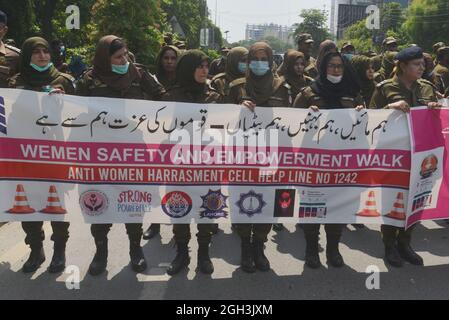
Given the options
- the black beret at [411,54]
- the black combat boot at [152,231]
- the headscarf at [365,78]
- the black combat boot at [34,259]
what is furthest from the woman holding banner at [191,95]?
the headscarf at [365,78]

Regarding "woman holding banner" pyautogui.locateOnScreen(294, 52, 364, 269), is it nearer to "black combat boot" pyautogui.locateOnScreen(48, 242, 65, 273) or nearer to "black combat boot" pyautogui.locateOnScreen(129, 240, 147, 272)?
"black combat boot" pyautogui.locateOnScreen(129, 240, 147, 272)

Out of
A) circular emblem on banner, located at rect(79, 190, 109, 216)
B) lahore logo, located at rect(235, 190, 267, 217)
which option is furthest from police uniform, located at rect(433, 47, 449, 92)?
circular emblem on banner, located at rect(79, 190, 109, 216)

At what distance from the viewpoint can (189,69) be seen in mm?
3715

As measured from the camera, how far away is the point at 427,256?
4.27 metres

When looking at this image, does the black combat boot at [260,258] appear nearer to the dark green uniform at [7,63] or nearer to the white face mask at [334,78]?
the white face mask at [334,78]

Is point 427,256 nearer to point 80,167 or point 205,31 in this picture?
point 80,167

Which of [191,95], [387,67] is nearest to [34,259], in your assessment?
[191,95]

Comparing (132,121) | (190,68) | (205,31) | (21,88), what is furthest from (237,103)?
(205,31)

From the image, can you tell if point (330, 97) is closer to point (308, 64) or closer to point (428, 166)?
point (428, 166)

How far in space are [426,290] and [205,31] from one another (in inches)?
1393

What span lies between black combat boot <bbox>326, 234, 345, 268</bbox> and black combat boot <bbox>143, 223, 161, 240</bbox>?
1833 millimetres

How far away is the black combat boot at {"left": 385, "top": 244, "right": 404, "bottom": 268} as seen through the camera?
3998 mm

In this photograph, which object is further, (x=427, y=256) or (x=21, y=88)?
(x=427, y=256)

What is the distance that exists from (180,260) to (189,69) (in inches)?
63.9
